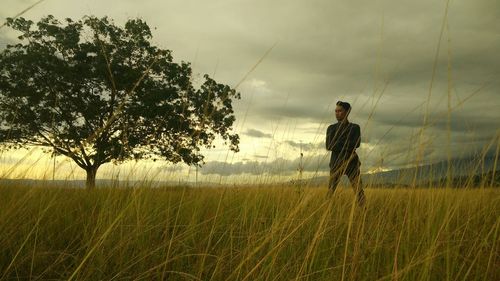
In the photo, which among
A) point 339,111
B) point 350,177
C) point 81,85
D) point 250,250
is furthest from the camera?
point 81,85

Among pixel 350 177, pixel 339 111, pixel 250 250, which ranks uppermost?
pixel 339 111

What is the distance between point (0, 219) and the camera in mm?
2139

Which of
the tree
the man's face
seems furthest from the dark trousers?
the tree

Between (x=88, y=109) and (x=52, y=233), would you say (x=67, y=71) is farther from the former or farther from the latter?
(x=52, y=233)

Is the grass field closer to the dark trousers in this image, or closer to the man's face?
the dark trousers

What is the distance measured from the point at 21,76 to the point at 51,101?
1842 mm

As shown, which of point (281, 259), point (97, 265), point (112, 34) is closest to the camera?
point (97, 265)

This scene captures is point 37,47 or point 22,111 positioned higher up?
point 37,47

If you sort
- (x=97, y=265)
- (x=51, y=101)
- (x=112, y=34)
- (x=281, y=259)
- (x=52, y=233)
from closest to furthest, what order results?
(x=97, y=265), (x=281, y=259), (x=52, y=233), (x=51, y=101), (x=112, y=34)

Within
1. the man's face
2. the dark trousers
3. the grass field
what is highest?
the man's face

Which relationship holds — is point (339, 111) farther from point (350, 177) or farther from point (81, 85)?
Answer: point (81, 85)

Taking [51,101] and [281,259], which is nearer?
[281,259]

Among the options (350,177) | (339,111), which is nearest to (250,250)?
(350,177)

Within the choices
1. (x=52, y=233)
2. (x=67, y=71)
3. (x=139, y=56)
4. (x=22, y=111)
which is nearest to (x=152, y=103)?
(x=139, y=56)
